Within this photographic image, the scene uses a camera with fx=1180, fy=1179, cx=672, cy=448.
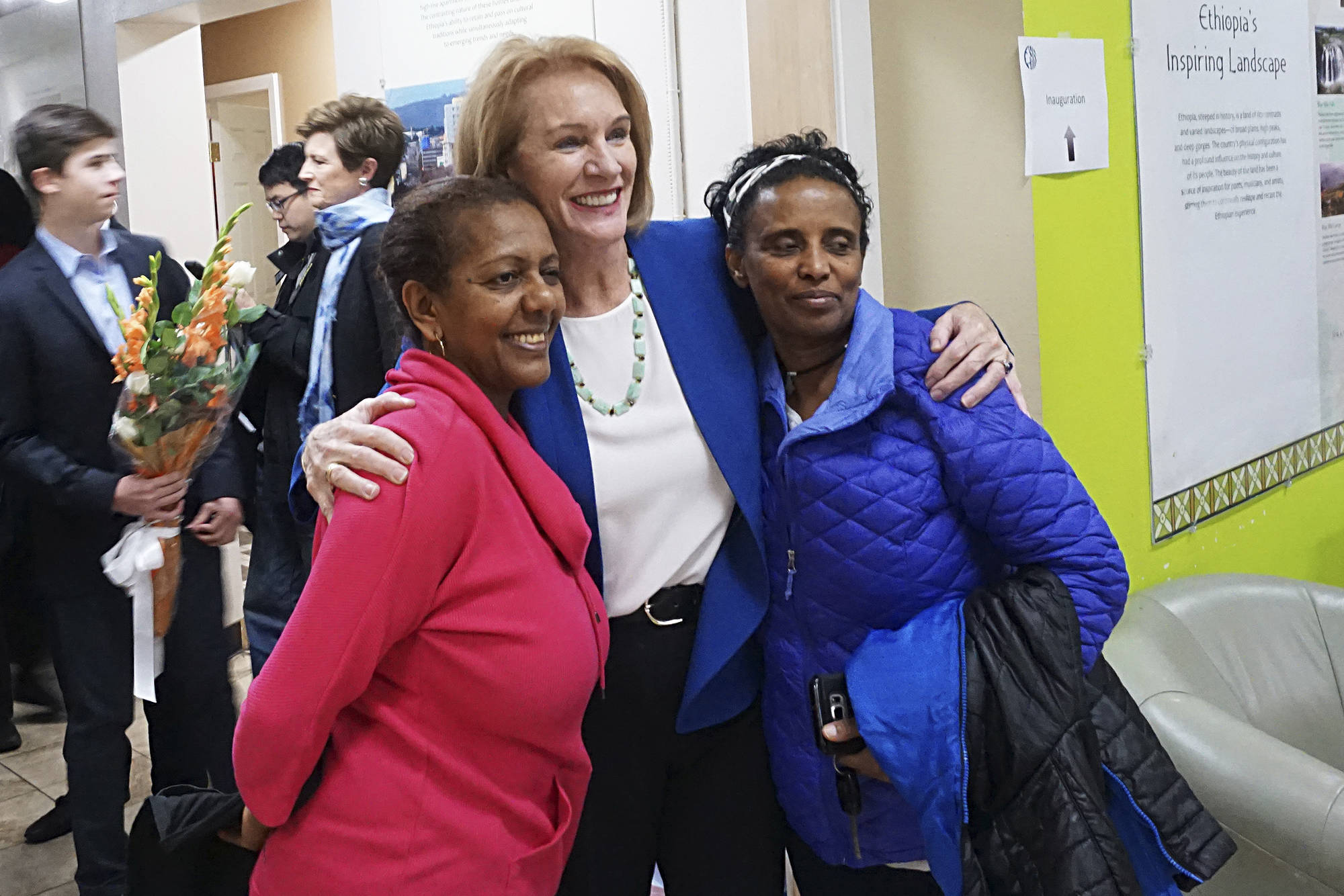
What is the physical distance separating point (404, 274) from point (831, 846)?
952 mm

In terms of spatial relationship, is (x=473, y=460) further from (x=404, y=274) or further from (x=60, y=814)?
(x=60, y=814)

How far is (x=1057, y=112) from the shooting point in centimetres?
304

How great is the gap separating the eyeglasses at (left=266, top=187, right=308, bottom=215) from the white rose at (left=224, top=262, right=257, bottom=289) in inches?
49.0

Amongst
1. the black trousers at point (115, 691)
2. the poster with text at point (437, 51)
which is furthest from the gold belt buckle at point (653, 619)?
the poster with text at point (437, 51)

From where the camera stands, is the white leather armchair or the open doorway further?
the open doorway

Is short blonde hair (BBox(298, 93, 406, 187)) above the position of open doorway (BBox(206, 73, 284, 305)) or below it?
below

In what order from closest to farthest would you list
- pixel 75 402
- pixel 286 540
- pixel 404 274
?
1. pixel 404 274
2. pixel 75 402
3. pixel 286 540

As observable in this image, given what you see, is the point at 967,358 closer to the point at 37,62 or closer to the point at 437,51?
the point at 437,51

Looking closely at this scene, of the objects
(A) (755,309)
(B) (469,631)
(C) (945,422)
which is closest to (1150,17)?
(A) (755,309)

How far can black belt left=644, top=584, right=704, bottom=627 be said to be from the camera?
160cm

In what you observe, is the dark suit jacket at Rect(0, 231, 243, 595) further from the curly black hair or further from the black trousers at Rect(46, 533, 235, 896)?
the curly black hair

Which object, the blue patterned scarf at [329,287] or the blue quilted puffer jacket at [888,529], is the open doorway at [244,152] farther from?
the blue quilted puffer jacket at [888,529]

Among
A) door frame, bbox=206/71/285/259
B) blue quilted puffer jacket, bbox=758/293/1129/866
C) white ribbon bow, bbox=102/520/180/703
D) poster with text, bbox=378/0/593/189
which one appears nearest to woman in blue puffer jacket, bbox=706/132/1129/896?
blue quilted puffer jacket, bbox=758/293/1129/866

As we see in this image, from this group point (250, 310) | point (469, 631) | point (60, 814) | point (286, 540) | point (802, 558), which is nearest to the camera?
point (469, 631)
